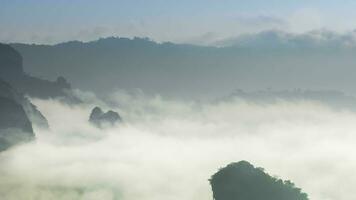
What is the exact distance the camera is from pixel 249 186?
8356 cm

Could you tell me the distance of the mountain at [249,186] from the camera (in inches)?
3263

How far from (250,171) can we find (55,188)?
12191 centimetres

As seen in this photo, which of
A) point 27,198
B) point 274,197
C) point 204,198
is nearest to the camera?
point 274,197

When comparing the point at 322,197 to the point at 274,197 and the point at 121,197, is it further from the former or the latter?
Result: the point at 274,197

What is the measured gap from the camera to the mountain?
272ft

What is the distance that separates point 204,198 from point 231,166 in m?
104

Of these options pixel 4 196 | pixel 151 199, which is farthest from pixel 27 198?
pixel 151 199

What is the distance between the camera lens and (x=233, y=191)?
83.6 m

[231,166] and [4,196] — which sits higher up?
[4,196]

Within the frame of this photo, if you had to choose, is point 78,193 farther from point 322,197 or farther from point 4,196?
point 322,197

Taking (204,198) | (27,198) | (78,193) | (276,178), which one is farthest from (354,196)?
(276,178)

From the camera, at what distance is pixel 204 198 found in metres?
187

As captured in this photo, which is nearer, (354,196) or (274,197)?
(274,197)

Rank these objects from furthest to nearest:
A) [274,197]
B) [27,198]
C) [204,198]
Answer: [204,198] → [27,198] → [274,197]
